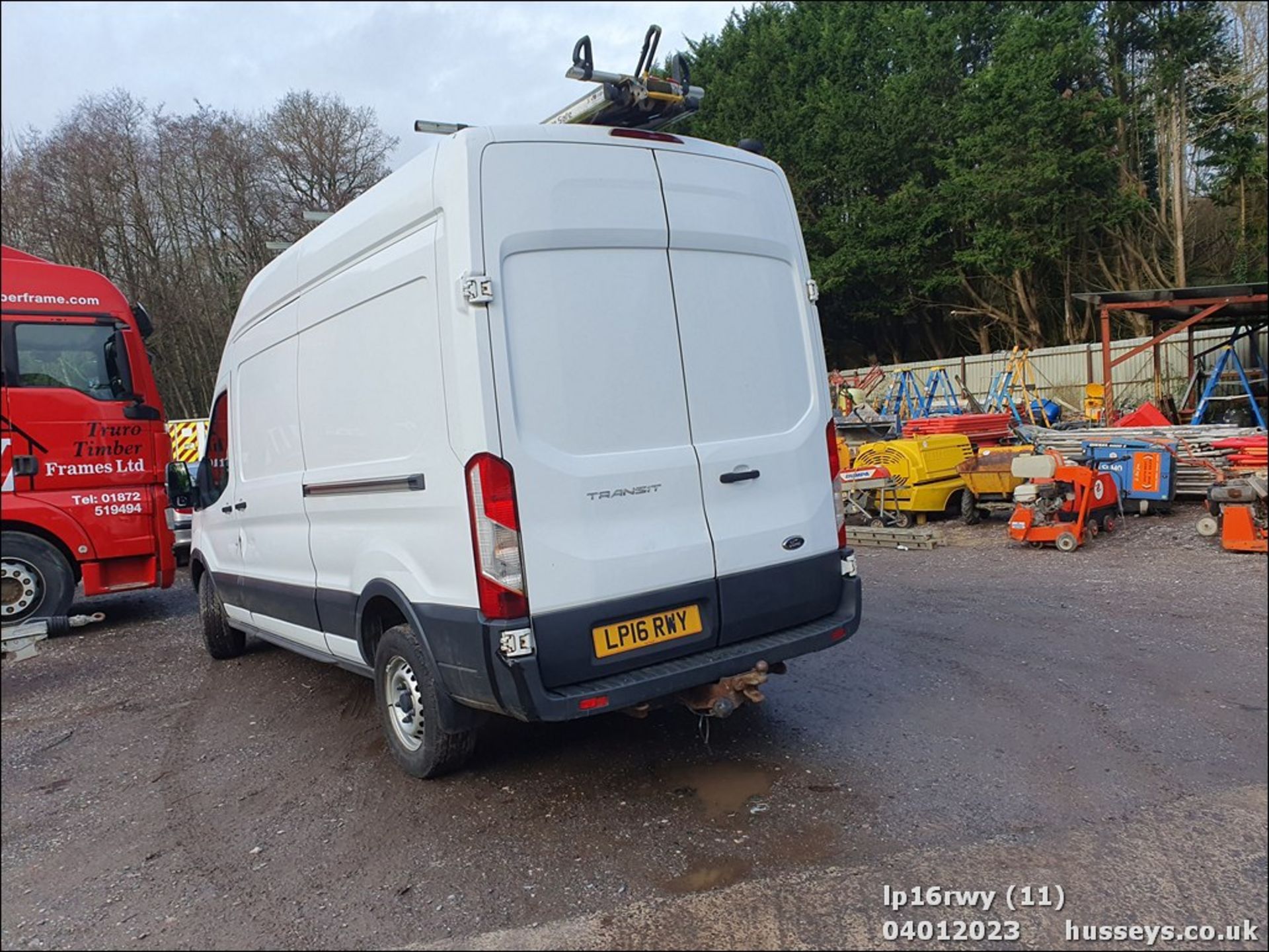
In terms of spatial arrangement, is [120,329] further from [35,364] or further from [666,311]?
[666,311]

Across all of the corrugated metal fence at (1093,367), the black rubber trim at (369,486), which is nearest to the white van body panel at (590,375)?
the black rubber trim at (369,486)

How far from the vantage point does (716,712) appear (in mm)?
3748

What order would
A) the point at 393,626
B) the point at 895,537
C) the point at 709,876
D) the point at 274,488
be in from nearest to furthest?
the point at 709,876
the point at 393,626
the point at 274,488
the point at 895,537

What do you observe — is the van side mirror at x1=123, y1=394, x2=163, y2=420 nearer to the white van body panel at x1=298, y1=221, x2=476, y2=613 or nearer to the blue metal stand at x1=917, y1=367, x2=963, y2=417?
the white van body panel at x1=298, y1=221, x2=476, y2=613

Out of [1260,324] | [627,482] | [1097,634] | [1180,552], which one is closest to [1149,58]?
[1260,324]

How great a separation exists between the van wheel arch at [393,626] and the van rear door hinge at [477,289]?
1379 millimetres

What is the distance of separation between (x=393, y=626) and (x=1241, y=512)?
23.9 ft

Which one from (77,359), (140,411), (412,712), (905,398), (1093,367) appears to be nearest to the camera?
(412,712)

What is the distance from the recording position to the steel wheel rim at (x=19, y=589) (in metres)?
7.37

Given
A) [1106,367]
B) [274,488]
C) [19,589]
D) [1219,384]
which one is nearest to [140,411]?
[19,589]

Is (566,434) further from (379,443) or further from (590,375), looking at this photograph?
(379,443)

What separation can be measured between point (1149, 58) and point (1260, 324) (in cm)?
690

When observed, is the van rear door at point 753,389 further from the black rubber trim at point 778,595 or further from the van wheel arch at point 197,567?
the van wheel arch at point 197,567

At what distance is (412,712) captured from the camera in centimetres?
418
